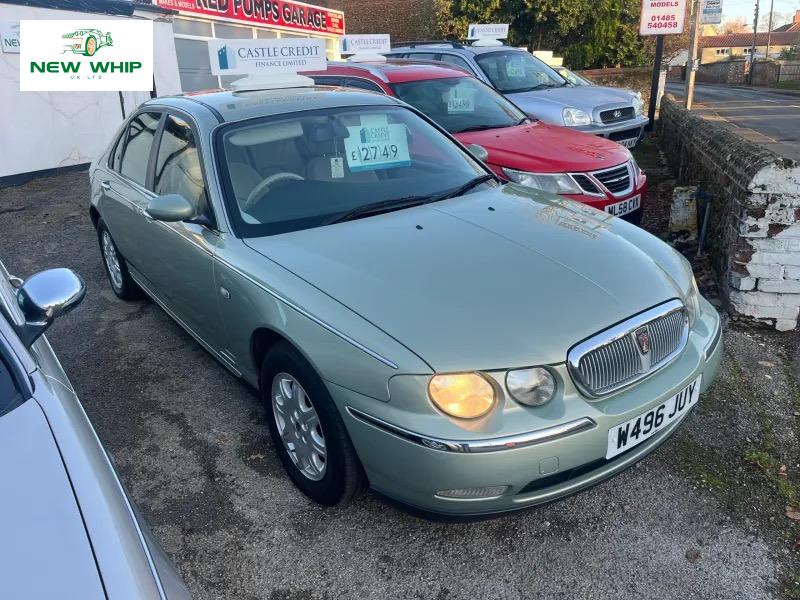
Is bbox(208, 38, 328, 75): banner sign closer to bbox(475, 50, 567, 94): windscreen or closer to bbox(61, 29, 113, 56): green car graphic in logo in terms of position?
bbox(61, 29, 113, 56): green car graphic in logo

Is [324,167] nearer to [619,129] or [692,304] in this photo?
[692,304]

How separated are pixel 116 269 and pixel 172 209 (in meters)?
2.33

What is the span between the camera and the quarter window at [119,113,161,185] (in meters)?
4.16

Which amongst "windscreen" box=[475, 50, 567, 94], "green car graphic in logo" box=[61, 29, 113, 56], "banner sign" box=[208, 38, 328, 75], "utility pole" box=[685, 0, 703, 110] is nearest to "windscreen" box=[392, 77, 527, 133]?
"banner sign" box=[208, 38, 328, 75]

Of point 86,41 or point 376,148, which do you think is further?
point 86,41

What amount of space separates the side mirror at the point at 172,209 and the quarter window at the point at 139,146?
1093mm

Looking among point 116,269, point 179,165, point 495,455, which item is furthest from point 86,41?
point 495,455

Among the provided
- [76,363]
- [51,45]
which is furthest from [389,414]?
[51,45]

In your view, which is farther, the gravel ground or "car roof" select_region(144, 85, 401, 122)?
"car roof" select_region(144, 85, 401, 122)

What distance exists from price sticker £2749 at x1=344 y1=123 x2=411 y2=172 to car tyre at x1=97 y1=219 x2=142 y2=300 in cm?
228

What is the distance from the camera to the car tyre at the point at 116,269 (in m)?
4.98

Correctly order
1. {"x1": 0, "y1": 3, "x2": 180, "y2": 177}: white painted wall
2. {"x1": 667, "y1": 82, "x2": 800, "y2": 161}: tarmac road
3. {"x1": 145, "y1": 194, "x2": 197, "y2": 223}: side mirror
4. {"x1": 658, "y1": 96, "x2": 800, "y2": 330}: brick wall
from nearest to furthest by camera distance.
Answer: {"x1": 145, "y1": 194, "x2": 197, "y2": 223}: side mirror
{"x1": 658, "y1": 96, "x2": 800, "y2": 330}: brick wall
{"x1": 0, "y1": 3, "x2": 180, "y2": 177}: white painted wall
{"x1": 667, "y1": 82, "x2": 800, "y2": 161}: tarmac road

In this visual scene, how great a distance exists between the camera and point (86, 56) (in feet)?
29.4

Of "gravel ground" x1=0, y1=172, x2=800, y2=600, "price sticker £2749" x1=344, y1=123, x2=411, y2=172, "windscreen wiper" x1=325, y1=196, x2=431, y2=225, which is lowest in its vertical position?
"gravel ground" x1=0, y1=172, x2=800, y2=600
